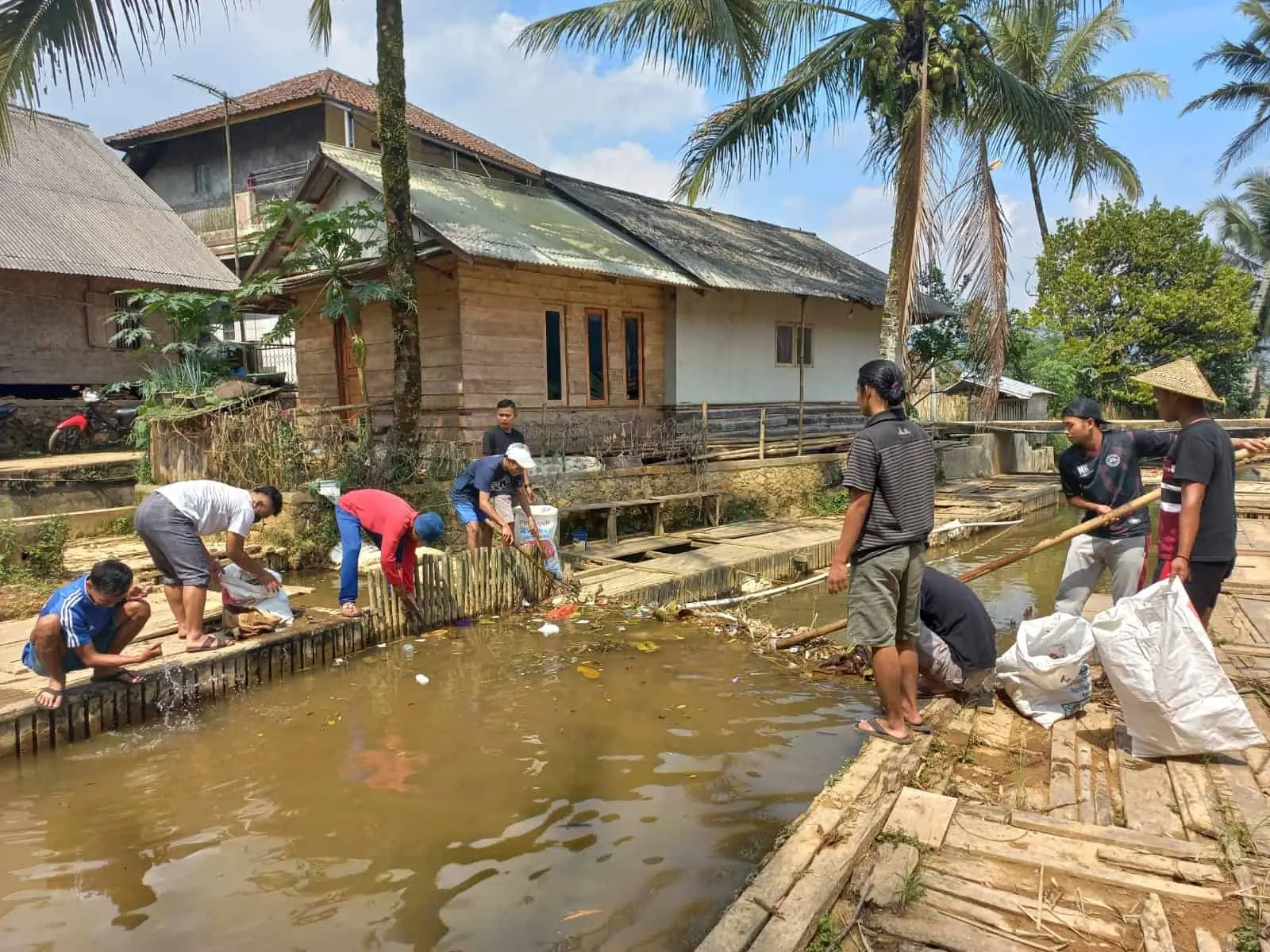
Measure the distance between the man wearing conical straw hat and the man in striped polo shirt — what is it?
1250mm

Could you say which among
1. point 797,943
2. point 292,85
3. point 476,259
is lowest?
point 797,943

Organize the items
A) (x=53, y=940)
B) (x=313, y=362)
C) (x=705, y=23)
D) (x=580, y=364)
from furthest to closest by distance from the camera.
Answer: (x=313, y=362) < (x=580, y=364) < (x=705, y=23) < (x=53, y=940)

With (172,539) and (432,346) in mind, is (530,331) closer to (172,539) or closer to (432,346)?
(432,346)

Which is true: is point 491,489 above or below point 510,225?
below

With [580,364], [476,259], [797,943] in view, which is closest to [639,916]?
[797,943]

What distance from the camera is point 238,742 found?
468 centimetres

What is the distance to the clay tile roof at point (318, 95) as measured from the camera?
64.8ft

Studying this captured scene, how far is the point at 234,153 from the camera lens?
834 inches

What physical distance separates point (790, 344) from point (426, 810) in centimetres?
Result: 1237

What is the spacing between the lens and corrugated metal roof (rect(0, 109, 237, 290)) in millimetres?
14125

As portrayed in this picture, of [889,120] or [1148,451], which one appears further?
[889,120]

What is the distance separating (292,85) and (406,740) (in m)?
21.7

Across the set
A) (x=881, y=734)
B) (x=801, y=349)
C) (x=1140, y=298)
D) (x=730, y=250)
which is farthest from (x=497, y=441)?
(x=1140, y=298)

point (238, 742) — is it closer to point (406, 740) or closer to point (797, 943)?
point (406, 740)
